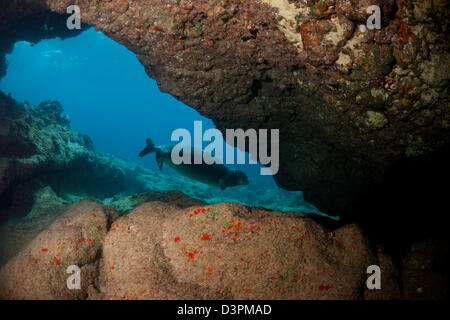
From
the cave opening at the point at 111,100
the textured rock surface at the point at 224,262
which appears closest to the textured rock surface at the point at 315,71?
the textured rock surface at the point at 224,262

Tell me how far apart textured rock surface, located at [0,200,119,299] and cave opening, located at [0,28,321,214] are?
21.5 feet

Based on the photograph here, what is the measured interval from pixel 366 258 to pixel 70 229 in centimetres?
346

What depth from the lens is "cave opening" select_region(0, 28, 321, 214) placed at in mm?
16312

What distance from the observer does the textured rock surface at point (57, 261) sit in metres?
2.30

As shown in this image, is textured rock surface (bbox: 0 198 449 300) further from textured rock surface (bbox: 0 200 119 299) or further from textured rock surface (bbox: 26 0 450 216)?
textured rock surface (bbox: 26 0 450 216)

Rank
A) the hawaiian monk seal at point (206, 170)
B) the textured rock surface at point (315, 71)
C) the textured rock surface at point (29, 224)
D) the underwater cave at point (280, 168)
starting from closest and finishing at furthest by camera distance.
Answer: the underwater cave at point (280, 168) < the textured rock surface at point (315, 71) < the textured rock surface at point (29, 224) < the hawaiian monk seal at point (206, 170)

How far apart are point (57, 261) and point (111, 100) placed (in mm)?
135903

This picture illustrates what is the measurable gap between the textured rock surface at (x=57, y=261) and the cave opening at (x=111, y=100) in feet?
21.5

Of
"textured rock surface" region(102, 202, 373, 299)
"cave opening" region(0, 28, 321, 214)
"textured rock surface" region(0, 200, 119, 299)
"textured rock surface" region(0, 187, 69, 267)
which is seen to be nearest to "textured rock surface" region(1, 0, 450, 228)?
"textured rock surface" region(102, 202, 373, 299)

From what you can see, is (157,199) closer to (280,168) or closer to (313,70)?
(280,168)

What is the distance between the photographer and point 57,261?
2.50m

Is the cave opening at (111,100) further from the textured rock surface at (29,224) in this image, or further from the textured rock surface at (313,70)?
the textured rock surface at (313,70)
